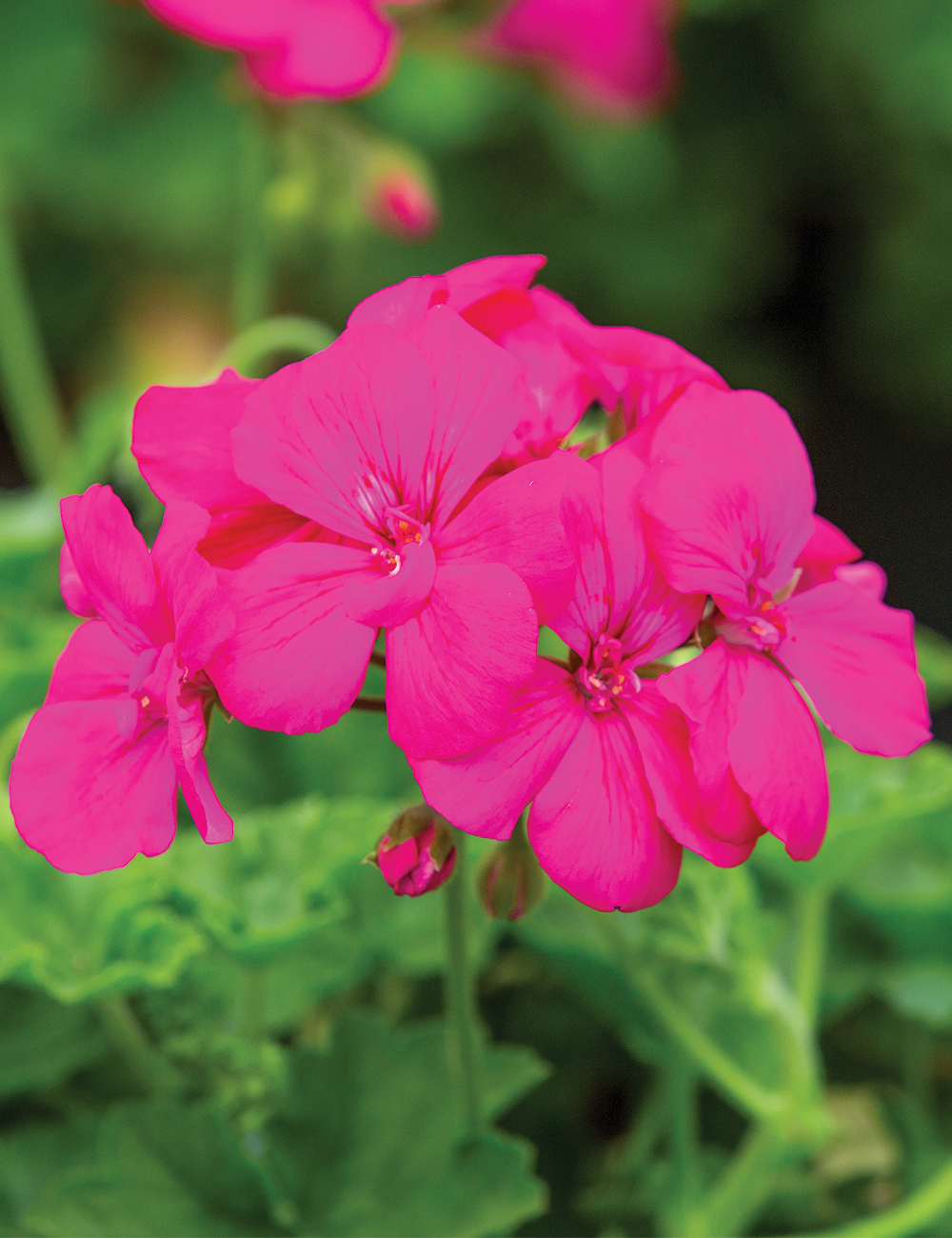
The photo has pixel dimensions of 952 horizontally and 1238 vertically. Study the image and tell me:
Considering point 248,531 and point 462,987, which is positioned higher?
point 248,531

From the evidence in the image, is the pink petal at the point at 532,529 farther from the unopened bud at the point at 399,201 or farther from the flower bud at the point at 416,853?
the unopened bud at the point at 399,201

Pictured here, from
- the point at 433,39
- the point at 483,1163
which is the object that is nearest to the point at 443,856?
the point at 483,1163

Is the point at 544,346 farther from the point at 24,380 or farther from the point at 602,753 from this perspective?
the point at 24,380

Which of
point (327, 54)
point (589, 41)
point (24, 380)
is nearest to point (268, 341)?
point (327, 54)

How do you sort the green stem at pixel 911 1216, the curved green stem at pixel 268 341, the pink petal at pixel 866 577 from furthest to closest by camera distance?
1. the curved green stem at pixel 268 341
2. the green stem at pixel 911 1216
3. the pink petal at pixel 866 577

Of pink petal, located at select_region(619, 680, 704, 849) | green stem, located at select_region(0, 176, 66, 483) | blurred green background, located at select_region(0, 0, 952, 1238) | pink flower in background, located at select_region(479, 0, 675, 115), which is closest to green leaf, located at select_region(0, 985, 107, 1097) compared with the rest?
blurred green background, located at select_region(0, 0, 952, 1238)

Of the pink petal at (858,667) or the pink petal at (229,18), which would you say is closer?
the pink petal at (858,667)

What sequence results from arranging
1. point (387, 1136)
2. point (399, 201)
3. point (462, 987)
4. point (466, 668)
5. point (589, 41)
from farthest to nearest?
point (589, 41)
point (399, 201)
point (387, 1136)
point (462, 987)
point (466, 668)

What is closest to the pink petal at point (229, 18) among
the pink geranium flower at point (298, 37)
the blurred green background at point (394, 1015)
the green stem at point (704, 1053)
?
the pink geranium flower at point (298, 37)
